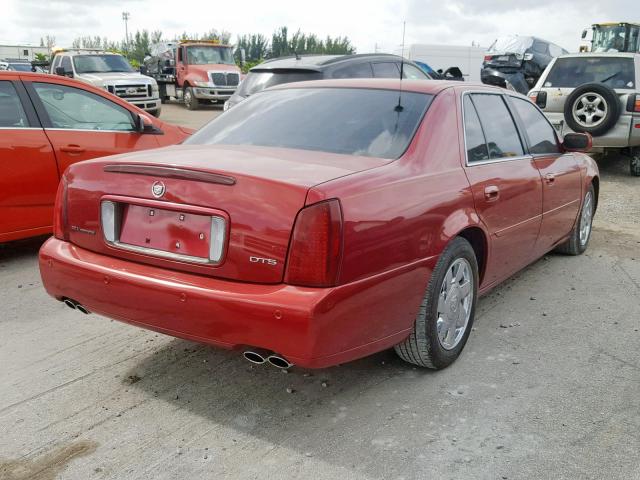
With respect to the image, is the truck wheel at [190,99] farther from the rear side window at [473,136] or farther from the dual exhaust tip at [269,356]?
Result: the dual exhaust tip at [269,356]

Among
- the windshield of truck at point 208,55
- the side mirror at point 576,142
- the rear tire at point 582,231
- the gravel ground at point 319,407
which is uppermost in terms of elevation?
the windshield of truck at point 208,55

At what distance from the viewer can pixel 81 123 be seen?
607 centimetres

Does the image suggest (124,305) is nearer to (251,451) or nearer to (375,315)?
(251,451)

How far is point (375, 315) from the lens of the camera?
9.68 ft

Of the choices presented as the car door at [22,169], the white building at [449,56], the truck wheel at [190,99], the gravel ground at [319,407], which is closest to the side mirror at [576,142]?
the gravel ground at [319,407]

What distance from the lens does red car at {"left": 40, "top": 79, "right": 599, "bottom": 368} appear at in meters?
2.74

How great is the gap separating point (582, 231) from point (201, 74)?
835 inches

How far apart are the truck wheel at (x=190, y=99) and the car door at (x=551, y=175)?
2150 cm

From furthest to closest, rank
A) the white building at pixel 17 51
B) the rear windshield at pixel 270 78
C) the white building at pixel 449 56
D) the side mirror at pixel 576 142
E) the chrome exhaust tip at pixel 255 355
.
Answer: the white building at pixel 17 51
the white building at pixel 449 56
the rear windshield at pixel 270 78
the side mirror at pixel 576 142
the chrome exhaust tip at pixel 255 355

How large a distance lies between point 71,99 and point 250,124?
2905 millimetres

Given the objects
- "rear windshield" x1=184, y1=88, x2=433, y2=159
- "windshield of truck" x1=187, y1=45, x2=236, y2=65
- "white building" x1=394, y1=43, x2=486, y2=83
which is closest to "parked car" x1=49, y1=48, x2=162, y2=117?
"windshield of truck" x1=187, y1=45, x2=236, y2=65

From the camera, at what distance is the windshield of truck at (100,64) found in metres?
20.2

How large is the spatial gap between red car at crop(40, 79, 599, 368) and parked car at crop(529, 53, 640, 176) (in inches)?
256

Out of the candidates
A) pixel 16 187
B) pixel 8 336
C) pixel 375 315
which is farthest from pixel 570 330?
pixel 16 187
